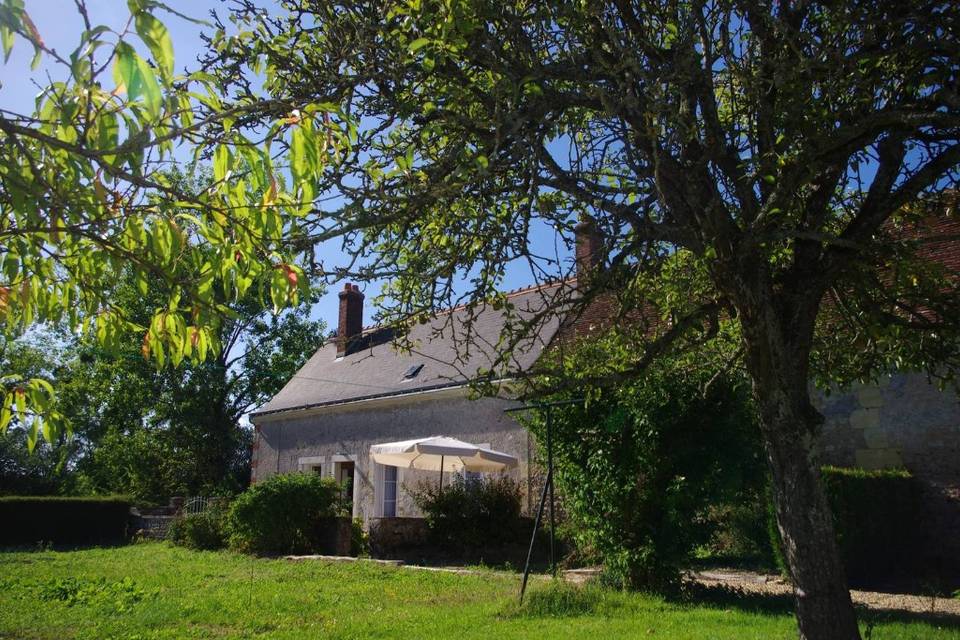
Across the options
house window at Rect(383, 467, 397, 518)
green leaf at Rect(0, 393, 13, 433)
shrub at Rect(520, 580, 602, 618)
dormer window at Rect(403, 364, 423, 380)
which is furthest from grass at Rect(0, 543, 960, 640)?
dormer window at Rect(403, 364, 423, 380)

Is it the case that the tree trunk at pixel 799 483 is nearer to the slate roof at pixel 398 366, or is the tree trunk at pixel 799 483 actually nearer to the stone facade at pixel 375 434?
the stone facade at pixel 375 434

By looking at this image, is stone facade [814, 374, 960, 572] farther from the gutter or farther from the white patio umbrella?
the gutter

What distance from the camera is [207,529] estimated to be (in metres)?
17.2

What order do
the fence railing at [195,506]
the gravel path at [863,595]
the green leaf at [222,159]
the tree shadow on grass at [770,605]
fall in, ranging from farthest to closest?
the fence railing at [195,506] < the gravel path at [863,595] < the tree shadow on grass at [770,605] < the green leaf at [222,159]

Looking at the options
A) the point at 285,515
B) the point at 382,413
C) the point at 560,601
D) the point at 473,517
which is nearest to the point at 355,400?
the point at 382,413

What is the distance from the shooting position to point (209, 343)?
2967 mm

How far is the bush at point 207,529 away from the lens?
17.1 meters

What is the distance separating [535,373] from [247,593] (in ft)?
18.7

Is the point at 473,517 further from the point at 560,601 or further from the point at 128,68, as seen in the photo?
the point at 128,68

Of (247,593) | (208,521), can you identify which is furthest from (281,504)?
(247,593)

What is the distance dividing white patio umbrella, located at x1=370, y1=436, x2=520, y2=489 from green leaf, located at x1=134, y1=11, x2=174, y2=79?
1299 centimetres

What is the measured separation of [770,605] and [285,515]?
32.5 feet

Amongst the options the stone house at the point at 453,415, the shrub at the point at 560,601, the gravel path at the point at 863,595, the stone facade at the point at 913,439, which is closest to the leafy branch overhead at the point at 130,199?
the stone house at the point at 453,415

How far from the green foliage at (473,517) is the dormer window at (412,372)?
4.61 m
